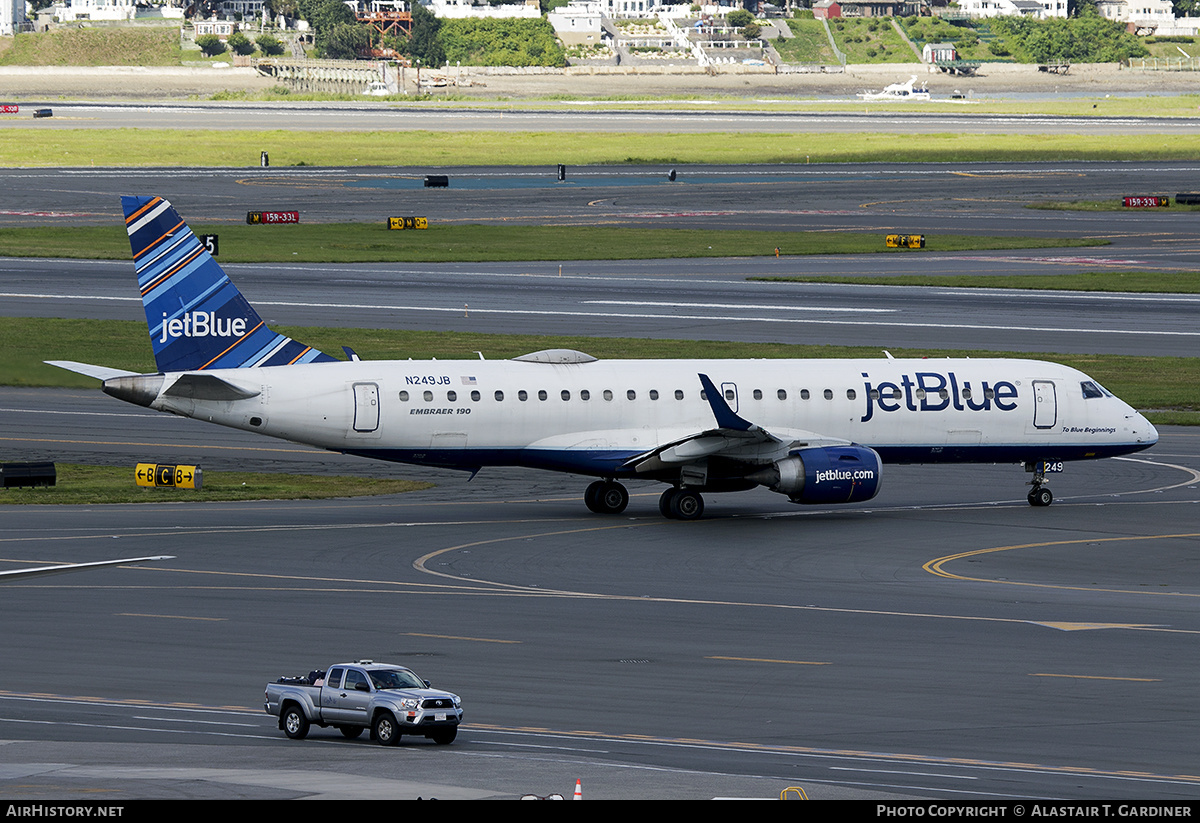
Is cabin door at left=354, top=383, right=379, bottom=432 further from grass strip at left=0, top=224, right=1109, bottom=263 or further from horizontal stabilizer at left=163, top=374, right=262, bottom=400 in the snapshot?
grass strip at left=0, top=224, right=1109, bottom=263

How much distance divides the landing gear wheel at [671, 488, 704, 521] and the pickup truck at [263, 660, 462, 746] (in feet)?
74.4

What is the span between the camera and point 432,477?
58656 millimetres

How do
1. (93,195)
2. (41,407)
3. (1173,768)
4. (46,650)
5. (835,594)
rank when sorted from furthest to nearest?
(93,195) < (41,407) < (835,594) < (46,650) < (1173,768)

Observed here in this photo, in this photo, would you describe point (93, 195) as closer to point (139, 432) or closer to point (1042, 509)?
point (139, 432)

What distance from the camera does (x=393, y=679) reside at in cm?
2717

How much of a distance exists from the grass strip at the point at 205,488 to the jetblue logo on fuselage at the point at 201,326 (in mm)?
5895

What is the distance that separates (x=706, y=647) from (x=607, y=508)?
17.6 m

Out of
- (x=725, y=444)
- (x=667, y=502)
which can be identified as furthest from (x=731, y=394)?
(x=667, y=502)

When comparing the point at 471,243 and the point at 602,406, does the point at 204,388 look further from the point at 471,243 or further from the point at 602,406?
the point at 471,243

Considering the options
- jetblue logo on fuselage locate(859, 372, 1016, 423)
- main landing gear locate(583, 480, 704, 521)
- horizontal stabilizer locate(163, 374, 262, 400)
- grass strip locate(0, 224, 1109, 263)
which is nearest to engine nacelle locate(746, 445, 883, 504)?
main landing gear locate(583, 480, 704, 521)

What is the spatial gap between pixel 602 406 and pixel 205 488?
543 inches

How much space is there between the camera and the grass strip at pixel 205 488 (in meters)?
52.1

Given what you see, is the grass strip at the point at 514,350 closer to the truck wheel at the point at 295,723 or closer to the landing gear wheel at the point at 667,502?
the landing gear wheel at the point at 667,502

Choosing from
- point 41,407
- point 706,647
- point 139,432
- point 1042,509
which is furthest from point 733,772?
point 41,407
